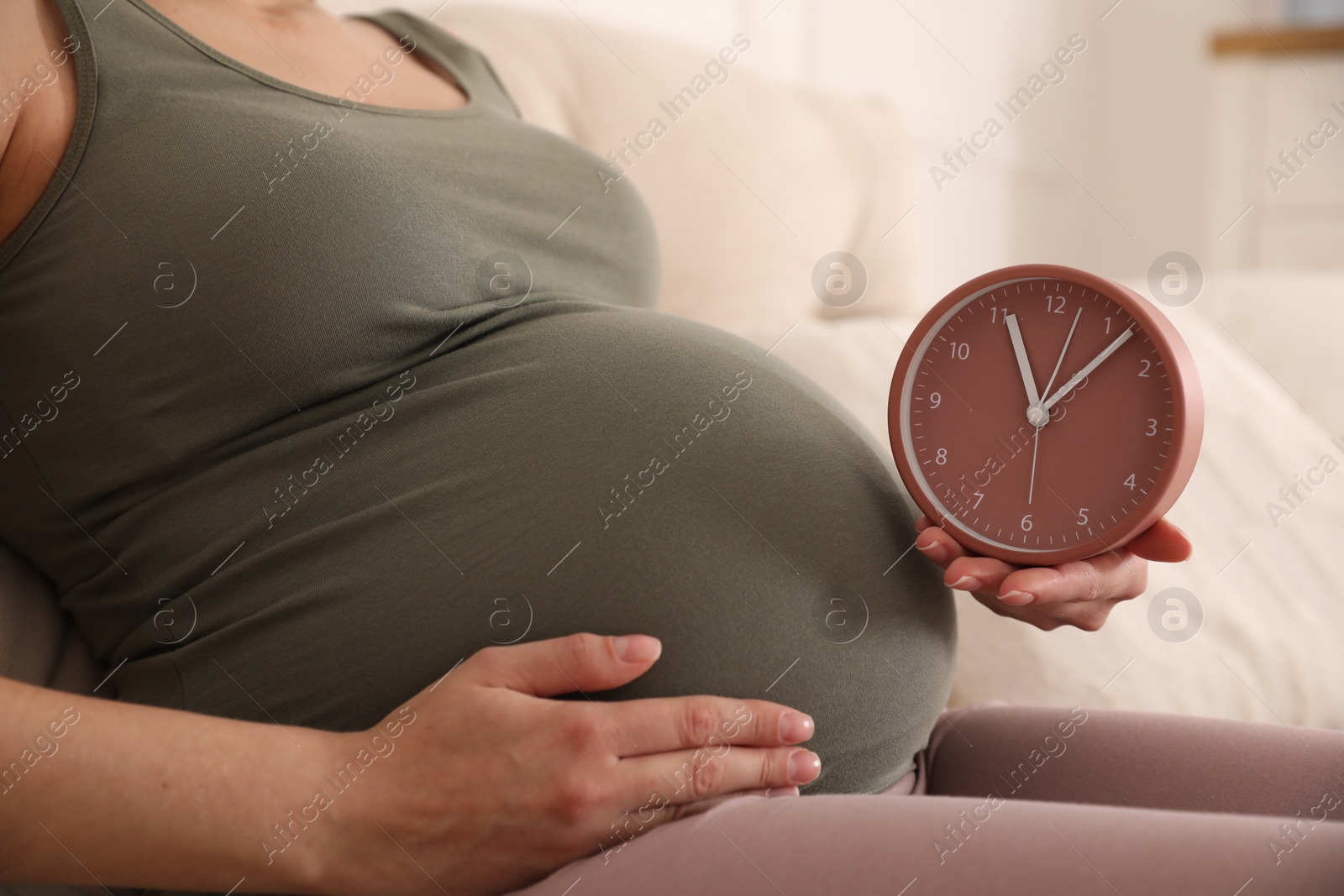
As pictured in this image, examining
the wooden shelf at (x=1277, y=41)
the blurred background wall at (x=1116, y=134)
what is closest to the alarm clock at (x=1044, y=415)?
the blurred background wall at (x=1116, y=134)

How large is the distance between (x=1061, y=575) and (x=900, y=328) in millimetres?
630

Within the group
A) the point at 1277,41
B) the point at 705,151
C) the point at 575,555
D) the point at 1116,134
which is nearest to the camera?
the point at 575,555

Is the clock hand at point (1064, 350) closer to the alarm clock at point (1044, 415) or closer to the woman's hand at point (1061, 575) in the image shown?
the alarm clock at point (1044, 415)

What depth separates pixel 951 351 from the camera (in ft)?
2.16

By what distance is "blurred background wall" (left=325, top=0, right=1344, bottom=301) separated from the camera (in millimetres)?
2490

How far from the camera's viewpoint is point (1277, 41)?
9.24ft

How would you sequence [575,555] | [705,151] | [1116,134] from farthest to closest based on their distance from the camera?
1. [1116,134]
2. [705,151]
3. [575,555]

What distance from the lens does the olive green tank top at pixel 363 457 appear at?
0.59 m

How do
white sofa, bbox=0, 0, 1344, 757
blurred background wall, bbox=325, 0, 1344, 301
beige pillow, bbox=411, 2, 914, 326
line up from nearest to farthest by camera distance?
white sofa, bbox=0, 0, 1344, 757, beige pillow, bbox=411, 2, 914, 326, blurred background wall, bbox=325, 0, 1344, 301

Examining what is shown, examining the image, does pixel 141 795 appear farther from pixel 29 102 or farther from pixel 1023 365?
pixel 1023 365

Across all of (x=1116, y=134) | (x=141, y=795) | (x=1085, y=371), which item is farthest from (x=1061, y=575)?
(x=1116, y=134)

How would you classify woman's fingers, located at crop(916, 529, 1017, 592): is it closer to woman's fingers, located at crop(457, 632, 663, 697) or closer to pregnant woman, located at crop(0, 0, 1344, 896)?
pregnant woman, located at crop(0, 0, 1344, 896)

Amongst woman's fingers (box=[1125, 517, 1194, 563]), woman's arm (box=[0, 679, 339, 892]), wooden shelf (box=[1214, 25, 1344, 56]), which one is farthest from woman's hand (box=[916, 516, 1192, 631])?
wooden shelf (box=[1214, 25, 1344, 56])

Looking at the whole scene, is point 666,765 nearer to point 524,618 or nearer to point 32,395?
point 524,618
